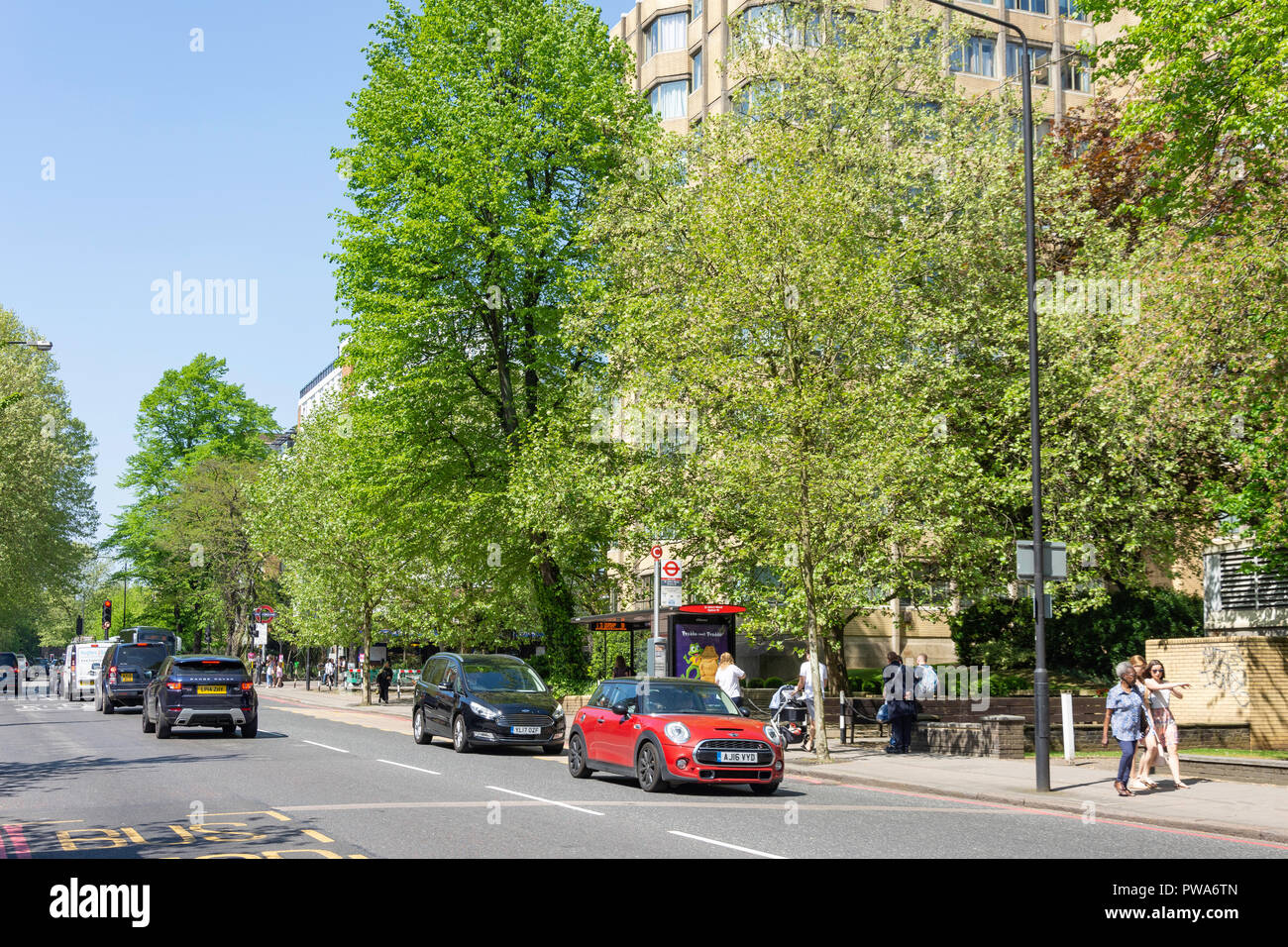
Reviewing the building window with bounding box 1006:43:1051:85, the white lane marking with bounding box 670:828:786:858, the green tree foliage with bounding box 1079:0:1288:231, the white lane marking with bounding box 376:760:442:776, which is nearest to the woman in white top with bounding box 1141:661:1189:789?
the green tree foliage with bounding box 1079:0:1288:231

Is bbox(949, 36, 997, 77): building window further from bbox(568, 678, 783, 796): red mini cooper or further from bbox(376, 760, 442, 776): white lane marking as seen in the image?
bbox(376, 760, 442, 776): white lane marking

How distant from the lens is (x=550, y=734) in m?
22.8

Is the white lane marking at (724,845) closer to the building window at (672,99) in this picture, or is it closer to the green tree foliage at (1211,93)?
the green tree foliage at (1211,93)

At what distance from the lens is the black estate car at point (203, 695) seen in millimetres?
24828

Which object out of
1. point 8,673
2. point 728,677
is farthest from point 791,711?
point 8,673

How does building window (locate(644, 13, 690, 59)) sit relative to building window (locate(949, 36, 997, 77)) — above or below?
above

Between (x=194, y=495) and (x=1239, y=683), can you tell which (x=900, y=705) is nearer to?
(x=1239, y=683)

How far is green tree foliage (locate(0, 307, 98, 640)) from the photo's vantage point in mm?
51125

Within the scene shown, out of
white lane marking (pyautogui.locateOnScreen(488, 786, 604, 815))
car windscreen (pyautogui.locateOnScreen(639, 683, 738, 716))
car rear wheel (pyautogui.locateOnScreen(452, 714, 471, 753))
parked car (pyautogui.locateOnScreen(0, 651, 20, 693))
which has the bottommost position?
parked car (pyautogui.locateOnScreen(0, 651, 20, 693))

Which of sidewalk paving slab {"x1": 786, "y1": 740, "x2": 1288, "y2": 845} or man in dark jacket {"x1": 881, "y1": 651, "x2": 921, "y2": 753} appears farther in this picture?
man in dark jacket {"x1": 881, "y1": 651, "x2": 921, "y2": 753}

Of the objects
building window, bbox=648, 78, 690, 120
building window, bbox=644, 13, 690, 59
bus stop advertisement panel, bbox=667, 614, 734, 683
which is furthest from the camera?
building window, bbox=644, 13, 690, 59

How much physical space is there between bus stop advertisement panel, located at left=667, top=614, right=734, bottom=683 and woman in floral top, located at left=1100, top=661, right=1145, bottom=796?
34.7ft

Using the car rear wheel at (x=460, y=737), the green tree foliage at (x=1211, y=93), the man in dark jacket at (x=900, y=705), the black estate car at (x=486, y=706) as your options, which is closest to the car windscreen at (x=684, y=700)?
the black estate car at (x=486, y=706)

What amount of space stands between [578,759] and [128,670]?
22852mm
